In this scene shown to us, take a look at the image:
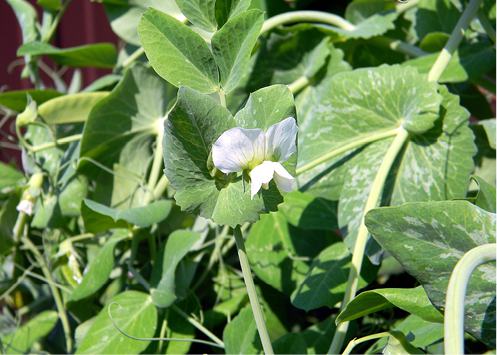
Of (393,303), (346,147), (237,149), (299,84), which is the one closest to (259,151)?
(237,149)

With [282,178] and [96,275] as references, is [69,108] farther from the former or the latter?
[282,178]

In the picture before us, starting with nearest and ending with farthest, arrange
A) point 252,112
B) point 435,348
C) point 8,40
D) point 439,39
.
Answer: point 252,112 → point 435,348 → point 439,39 → point 8,40

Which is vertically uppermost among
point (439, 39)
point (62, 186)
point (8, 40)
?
point (439, 39)

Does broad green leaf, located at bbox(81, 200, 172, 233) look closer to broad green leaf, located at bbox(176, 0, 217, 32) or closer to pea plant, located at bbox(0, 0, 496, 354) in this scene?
pea plant, located at bbox(0, 0, 496, 354)

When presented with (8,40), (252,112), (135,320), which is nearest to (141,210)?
(135,320)

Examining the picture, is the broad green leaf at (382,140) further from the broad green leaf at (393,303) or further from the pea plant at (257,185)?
the broad green leaf at (393,303)

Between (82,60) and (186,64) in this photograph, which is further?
(82,60)

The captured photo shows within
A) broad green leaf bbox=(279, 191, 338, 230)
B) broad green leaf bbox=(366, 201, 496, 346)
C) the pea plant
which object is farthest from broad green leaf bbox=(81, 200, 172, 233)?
broad green leaf bbox=(366, 201, 496, 346)

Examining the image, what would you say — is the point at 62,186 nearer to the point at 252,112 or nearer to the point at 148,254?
the point at 148,254
